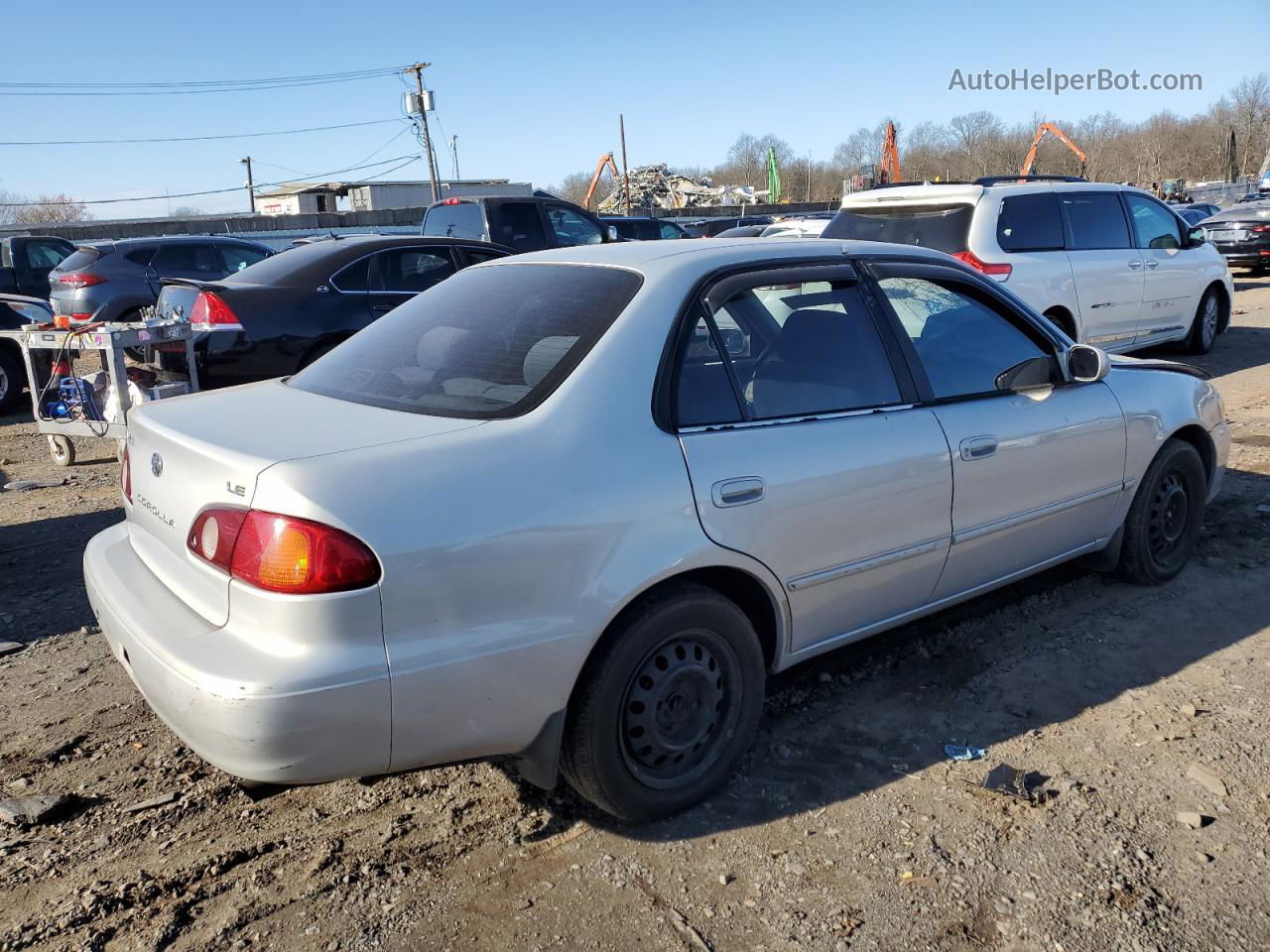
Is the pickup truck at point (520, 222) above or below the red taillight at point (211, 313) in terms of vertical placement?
above

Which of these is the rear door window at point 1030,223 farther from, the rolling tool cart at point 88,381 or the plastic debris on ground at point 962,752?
the rolling tool cart at point 88,381

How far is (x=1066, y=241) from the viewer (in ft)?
29.3

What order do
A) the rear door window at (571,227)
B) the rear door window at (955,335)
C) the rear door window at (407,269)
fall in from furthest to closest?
the rear door window at (571,227)
the rear door window at (407,269)
the rear door window at (955,335)

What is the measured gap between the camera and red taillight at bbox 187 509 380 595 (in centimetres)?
229

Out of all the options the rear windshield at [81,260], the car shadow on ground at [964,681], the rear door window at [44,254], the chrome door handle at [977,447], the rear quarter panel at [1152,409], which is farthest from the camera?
the rear door window at [44,254]

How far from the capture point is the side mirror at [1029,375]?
3.84 metres

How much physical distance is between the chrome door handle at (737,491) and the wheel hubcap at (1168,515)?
8.29ft

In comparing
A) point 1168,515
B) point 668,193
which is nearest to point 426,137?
point 668,193

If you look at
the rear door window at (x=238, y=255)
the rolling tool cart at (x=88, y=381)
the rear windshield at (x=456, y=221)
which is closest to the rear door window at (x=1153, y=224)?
the rear windshield at (x=456, y=221)

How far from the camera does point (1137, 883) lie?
Answer: 2.63 metres

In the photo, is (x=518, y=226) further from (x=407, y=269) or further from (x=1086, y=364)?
(x=1086, y=364)

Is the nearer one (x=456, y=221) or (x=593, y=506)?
(x=593, y=506)

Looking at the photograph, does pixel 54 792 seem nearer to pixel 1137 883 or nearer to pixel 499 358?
pixel 499 358

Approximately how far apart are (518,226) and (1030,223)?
18.4 feet
